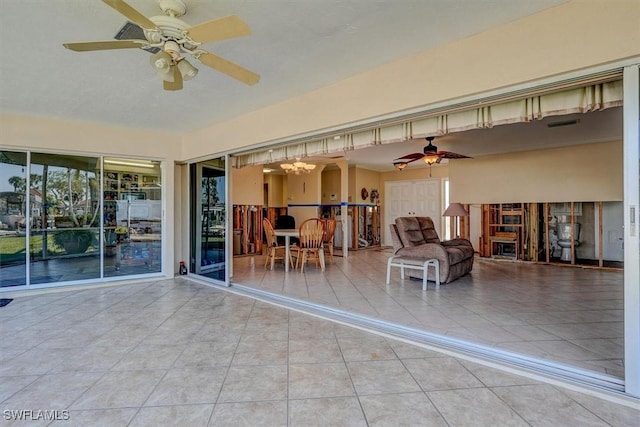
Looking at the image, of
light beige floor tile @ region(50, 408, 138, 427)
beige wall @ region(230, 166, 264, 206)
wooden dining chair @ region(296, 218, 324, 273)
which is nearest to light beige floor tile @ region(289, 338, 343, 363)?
light beige floor tile @ region(50, 408, 138, 427)

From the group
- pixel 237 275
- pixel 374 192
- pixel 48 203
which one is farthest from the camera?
pixel 374 192

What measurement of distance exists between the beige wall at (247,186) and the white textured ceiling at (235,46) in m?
4.05

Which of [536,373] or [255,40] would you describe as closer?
[536,373]

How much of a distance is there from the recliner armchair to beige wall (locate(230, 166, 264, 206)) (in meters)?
4.48

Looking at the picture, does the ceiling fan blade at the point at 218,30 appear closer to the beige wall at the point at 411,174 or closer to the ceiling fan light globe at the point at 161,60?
the ceiling fan light globe at the point at 161,60

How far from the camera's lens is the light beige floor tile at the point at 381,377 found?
6.67 feet

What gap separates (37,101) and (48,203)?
1.65 m

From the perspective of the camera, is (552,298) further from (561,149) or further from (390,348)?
(561,149)

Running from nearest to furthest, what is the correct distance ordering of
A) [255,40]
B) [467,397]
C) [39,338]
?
[467,397] → [255,40] → [39,338]

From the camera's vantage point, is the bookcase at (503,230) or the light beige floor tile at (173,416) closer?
the light beige floor tile at (173,416)

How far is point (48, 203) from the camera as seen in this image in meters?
4.73

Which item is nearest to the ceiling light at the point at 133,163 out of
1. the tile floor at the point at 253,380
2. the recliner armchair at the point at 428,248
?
the tile floor at the point at 253,380

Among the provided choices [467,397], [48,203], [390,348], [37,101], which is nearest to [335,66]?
[390,348]

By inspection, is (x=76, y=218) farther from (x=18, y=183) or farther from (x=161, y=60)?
(x=161, y=60)
